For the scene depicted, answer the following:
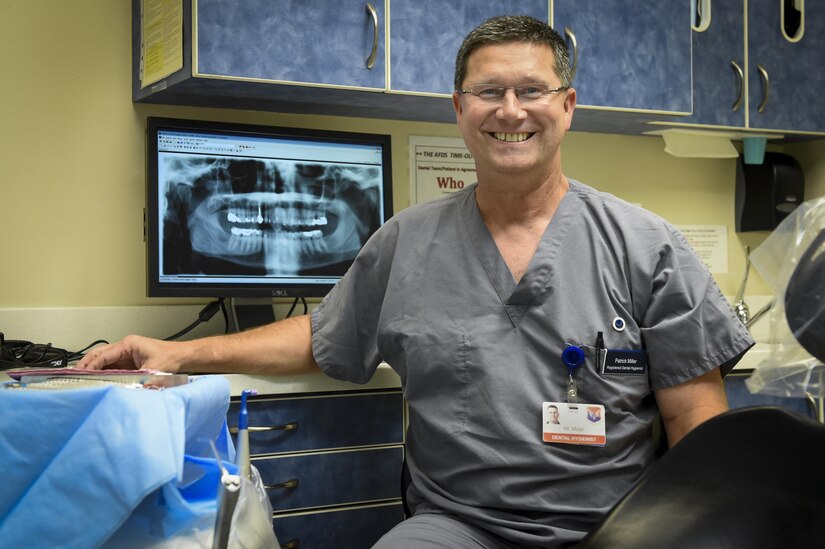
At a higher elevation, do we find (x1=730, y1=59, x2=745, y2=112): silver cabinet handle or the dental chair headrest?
(x1=730, y1=59, x2=745, y2=112): silver cabinet handle

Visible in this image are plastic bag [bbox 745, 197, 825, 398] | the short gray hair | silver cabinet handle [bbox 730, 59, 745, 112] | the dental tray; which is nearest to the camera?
plastic bag [bbox 745, 197, 825, 398]

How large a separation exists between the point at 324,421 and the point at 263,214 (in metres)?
0.57

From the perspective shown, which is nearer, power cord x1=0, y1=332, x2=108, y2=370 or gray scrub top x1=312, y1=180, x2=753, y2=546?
gray scrub top x1=312, y1=180, x2=753, y2=546

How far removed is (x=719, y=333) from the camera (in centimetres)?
160

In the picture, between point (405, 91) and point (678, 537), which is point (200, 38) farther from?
point (678, 537)

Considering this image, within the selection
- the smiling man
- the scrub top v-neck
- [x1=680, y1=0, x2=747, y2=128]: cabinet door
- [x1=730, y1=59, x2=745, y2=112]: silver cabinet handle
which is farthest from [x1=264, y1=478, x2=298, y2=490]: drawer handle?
[x1=730, y1=59, x2=745, y2=112]: silver cabinet handle

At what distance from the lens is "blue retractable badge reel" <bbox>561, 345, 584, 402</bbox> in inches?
61.8

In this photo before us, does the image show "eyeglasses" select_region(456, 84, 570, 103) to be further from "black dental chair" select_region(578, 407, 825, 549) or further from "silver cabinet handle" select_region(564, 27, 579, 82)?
"black dental chair" select_region(578, 407, 825, 549)

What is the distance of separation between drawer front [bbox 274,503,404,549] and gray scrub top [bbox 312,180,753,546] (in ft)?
0.89

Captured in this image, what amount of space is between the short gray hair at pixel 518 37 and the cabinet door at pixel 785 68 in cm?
121

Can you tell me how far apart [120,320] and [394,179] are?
830 millimetres

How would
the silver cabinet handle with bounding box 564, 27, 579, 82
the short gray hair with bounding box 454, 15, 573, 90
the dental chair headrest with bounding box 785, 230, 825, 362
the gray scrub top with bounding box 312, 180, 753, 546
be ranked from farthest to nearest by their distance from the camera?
the silver cabinet handle with bounding box 564, 27, 579, 82 < the short gray hair with bounding box 454, 15, 573, 90 < the gray scrub top with bounding box 312, 180, 753, 546 < the dental chair headrest with bounding box 785, 230, 825, 362

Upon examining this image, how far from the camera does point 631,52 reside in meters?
2.44

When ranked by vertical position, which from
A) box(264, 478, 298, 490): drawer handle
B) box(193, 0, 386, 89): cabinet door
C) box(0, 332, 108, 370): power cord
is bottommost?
box(264, 478, 298, 490): drawer handle
